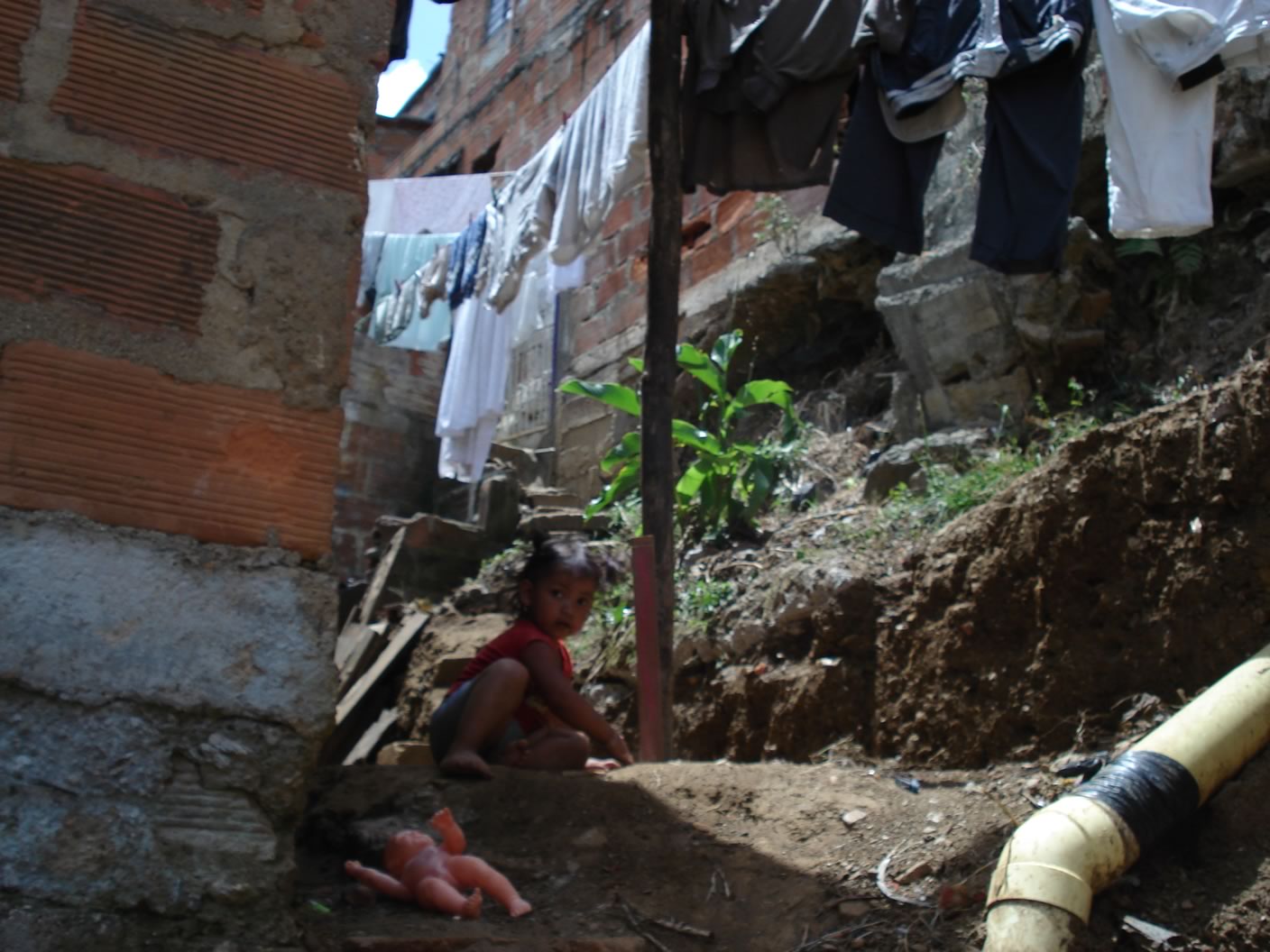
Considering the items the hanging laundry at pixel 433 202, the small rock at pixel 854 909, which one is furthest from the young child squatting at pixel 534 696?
the hanging laundry at pixel 433 202

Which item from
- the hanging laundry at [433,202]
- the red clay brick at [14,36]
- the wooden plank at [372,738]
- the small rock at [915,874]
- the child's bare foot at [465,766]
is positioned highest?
the hanging laundry at [433,202]

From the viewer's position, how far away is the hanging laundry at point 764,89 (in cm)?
461

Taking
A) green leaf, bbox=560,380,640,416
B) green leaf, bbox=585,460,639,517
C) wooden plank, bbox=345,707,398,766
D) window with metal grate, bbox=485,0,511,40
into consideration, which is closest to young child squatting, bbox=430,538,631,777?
green leaf, bbox=560,380,640,416

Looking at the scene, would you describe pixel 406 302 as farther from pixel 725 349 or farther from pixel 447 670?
pixel 447 670

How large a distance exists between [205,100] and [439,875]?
4.83 feet

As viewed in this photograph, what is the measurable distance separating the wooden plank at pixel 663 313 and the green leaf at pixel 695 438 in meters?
1.99

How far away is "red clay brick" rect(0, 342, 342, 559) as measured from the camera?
1940 mm

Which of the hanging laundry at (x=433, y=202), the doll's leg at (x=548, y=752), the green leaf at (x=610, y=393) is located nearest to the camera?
the doll's leg at (x=548, y=752)

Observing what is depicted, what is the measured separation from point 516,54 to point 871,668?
11.0 meters

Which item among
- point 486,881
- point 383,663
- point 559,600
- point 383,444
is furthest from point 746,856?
point 383,444

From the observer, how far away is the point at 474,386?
767cm

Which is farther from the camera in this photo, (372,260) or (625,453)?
(372,260)

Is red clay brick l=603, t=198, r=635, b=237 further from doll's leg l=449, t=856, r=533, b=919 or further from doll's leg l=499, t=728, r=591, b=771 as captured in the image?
doll's leg l=449, t=856, r=533, b=919

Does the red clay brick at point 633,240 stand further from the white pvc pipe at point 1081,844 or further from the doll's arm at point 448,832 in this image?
the doll's arm at point 448,832
